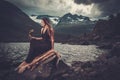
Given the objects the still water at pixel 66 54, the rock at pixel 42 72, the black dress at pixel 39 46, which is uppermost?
the black dress at pixel 39 46

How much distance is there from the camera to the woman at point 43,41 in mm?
22281

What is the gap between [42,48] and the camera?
23078mm

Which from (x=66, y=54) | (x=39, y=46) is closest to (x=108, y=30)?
(x=66, y=54)

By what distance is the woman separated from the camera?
22.3 m

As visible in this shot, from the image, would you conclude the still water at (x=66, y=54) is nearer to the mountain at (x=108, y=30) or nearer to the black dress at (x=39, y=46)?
the black dress at (x=39, y=46)

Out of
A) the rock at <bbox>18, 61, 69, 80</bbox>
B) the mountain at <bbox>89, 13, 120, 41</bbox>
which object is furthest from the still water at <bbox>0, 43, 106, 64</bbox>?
the mountain at <bbox>89, 13, 120, 41</bbox>

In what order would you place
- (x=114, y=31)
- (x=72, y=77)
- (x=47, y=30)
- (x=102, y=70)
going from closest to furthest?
(x=47, y=30) < (x=72, y=77) < (x=102, y=70) < (x=114, y=31)

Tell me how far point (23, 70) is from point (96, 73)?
26.6 ft

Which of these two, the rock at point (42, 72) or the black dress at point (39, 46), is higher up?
the black dress at point (39, 46)

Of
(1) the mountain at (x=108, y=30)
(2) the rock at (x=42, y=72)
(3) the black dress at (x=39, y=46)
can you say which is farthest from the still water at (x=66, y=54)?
(1) the mountain at (x=108, y=30)

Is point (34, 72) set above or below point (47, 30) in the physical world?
below

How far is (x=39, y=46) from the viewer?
22984 mm

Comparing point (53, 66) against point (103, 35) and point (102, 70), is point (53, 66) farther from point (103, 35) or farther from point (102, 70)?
point (103, 35)

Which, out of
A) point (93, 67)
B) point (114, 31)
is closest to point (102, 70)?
point (93, 67)
